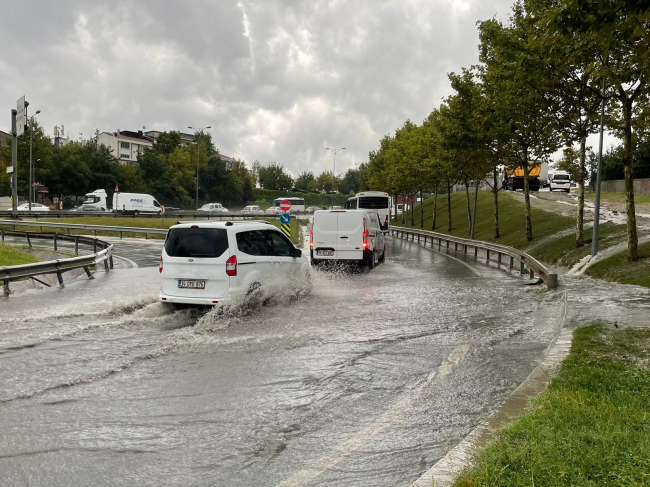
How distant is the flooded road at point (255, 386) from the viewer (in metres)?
4.39

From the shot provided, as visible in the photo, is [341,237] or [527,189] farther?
[527,189]

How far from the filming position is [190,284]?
10.5 metres

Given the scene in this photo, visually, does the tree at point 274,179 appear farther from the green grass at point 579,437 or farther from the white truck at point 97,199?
the green grass at point 579,437

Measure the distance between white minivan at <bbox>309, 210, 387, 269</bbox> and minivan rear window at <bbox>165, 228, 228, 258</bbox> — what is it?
9.33 metres

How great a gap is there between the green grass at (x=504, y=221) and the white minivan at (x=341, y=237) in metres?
12.4

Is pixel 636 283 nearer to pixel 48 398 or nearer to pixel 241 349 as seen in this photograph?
pixel 241 349

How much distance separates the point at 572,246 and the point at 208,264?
738 inches

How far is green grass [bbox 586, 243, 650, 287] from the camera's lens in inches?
632

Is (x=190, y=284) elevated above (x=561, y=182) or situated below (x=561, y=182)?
below

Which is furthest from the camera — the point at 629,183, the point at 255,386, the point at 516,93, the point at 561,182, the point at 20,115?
the point at 561,182

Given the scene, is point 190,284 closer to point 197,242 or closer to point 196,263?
point 196,263

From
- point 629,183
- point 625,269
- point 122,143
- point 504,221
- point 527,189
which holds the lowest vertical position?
point 625,269

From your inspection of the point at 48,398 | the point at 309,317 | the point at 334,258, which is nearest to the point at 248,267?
the point at 309,317

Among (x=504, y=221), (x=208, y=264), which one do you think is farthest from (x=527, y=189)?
(x=208, y=264)
